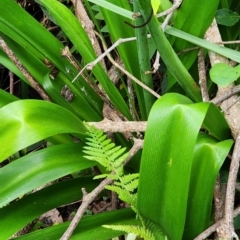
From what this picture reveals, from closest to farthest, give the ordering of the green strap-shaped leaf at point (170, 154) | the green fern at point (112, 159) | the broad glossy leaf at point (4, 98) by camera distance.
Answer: the green strap-shaped leaf at point (170, 154), the green fern at point (112, 159), the broad glossy leaf at point (4, 98)

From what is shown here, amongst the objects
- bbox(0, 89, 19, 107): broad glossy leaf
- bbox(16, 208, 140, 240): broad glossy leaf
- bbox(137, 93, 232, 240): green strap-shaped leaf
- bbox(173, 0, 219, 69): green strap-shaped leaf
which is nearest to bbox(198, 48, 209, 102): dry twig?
bbox(173, 0, 219, 69): green strap-shaped leaf

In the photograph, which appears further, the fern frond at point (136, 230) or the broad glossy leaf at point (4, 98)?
the broad glossy leaf at point (4, 98)

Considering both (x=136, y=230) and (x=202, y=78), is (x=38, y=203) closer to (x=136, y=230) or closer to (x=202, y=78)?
(x=136, y=230)

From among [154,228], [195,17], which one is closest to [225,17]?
[195,17]

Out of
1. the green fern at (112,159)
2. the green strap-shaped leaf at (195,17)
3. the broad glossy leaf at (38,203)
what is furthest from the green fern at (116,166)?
the green strap-shaped leaf at (195,17)

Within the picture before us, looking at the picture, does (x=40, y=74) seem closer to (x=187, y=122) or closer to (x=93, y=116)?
(x=93, y=116)

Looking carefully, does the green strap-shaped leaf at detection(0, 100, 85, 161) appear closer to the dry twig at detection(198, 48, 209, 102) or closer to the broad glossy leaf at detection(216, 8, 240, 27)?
the dry twig at detection(198, 48, 209, 102)

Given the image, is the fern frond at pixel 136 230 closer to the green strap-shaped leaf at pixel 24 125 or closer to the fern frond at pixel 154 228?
the fern frond at pixel 154 228
